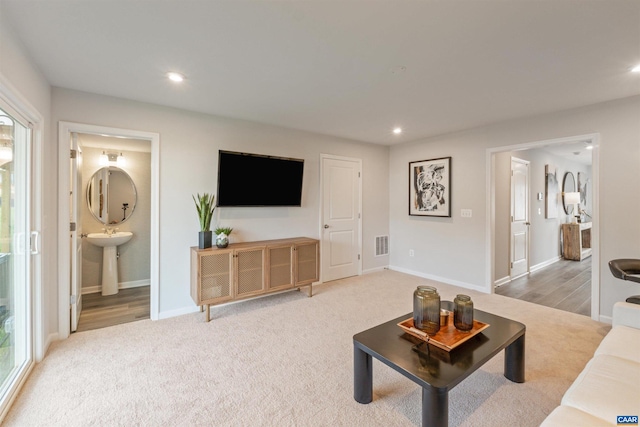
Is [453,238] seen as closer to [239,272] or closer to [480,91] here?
[480,91]

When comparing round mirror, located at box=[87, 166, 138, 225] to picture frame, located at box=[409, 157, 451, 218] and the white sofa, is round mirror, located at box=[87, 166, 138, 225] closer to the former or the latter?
picture frame, located at box=[409, 157, 451, 218]

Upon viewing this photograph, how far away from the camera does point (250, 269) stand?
330 cm

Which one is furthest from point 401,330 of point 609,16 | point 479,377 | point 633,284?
point 633,284

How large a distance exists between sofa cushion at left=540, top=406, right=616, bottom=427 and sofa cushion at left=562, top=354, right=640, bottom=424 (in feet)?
0.12

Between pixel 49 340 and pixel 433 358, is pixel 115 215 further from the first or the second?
pixel 433 358

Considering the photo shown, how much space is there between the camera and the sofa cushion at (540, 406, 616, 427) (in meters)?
1.12

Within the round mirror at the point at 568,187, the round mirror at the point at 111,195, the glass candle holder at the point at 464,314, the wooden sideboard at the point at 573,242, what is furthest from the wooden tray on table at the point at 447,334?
the round mirror at the point at 568,187

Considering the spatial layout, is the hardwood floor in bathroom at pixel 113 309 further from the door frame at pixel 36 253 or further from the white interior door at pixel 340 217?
the white interior door at pixel 340 217

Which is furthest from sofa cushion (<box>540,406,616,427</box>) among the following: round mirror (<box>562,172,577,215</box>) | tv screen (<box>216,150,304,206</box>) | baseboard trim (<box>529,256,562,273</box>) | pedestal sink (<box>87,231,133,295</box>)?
round mirror (<box>562,172,577,215</box>)

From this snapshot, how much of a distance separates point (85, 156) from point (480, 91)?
16.5 feet

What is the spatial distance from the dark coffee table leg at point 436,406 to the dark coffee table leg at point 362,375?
1.43 ft

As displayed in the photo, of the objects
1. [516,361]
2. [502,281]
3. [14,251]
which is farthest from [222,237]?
[502,281]

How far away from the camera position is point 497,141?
379 centimetres

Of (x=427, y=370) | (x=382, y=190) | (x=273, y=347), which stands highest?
(x=382, y=190)
